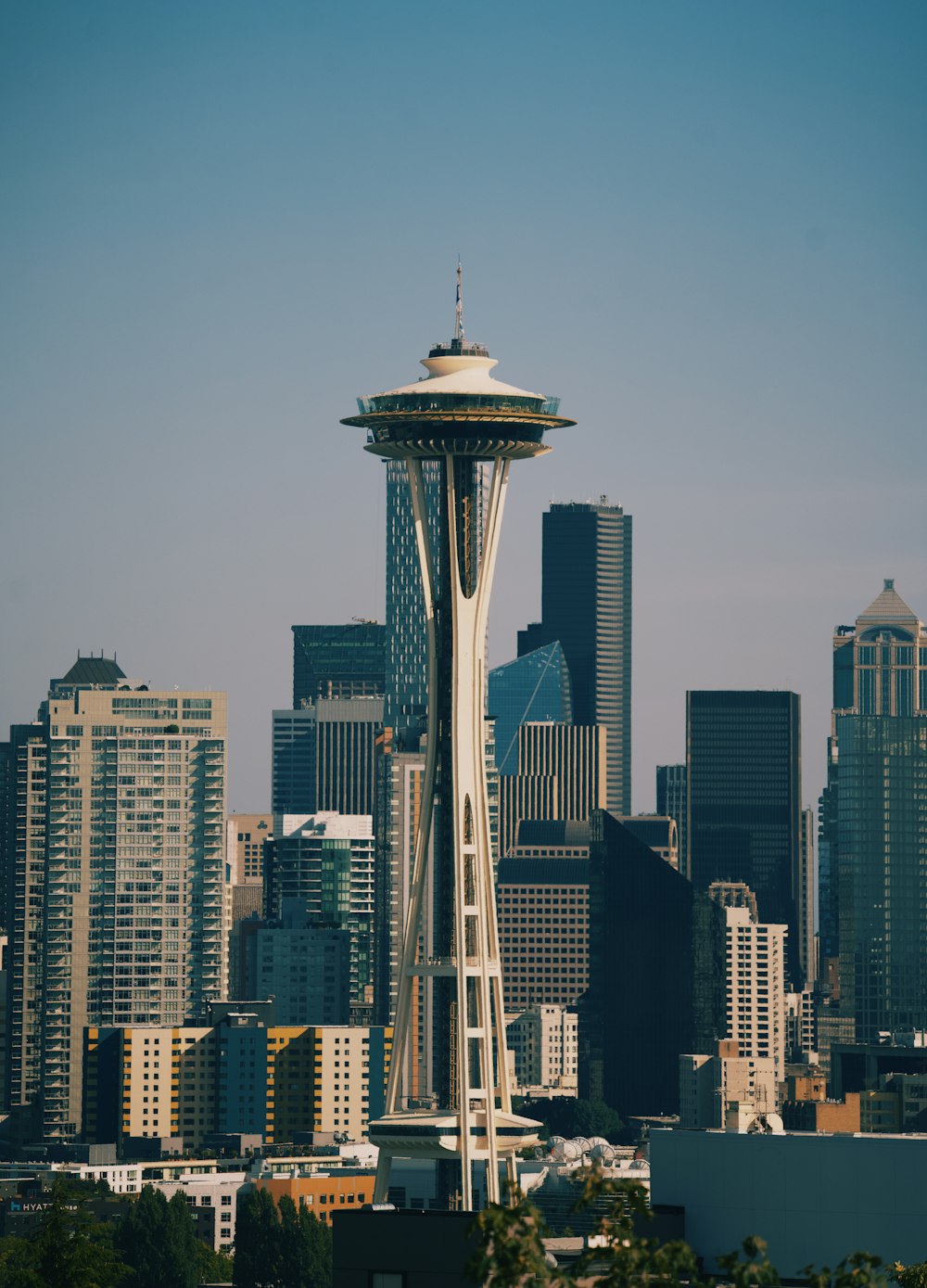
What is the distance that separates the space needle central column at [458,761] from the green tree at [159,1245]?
34.4 metres

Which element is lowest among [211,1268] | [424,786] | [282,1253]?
[211,1268]

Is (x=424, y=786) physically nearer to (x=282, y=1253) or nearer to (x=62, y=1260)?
(x=282, y=1253)

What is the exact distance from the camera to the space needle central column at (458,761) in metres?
151

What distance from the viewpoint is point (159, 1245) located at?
19050 cm

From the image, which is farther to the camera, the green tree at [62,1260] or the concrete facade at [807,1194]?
the green tree at [62,1260]

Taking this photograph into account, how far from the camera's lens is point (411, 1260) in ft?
223

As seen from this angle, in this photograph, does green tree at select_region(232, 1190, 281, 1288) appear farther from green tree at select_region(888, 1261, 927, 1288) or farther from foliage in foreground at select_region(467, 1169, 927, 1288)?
foliage in foreground at select_region(467, 1169, 927, 1288)

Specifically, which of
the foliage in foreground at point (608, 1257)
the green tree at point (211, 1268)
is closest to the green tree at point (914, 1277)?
the foliage in foreground at point (608, 1257)

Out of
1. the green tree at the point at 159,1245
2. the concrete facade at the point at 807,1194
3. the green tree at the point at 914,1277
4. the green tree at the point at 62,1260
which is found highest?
the concrete facade at the point at 807,1194

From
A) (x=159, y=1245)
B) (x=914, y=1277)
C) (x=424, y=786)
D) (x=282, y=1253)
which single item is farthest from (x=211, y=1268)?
(x=914, y=1277)

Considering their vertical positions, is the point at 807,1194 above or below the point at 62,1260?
above

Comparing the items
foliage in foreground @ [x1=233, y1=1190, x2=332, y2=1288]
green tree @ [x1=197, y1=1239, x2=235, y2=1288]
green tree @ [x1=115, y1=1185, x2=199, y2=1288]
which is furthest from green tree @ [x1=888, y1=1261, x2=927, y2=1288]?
green tree @ [x1=197, y1=1239, x2=235, y2=1288]

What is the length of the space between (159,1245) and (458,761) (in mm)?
53675

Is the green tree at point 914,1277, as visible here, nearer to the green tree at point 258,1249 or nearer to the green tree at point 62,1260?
the green tree at point 62,1260
